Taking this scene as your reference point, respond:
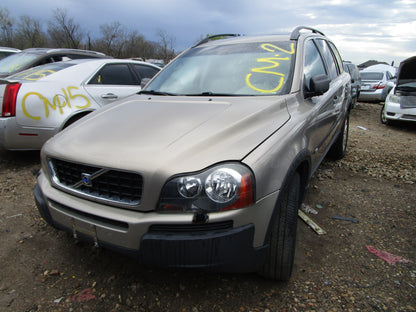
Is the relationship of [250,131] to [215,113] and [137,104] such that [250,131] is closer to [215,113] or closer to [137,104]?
[215,113]

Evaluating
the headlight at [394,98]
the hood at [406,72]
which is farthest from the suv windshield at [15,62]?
the hood at [406,72]

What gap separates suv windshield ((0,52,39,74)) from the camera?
5664 millimetres

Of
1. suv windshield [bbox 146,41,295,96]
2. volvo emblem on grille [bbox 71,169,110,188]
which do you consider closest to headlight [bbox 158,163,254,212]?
volvo emblem on grille [bbox 71,169,110,188]

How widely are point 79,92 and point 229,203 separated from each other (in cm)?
346

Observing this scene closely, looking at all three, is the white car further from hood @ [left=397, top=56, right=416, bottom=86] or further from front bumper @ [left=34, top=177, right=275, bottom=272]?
hood @ [left=397, top=56, right=416, bottom=86]

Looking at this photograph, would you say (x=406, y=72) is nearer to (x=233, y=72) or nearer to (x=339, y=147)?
(x=339, y=147)

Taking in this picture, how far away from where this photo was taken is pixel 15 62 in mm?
5906

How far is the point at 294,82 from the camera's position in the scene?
7.91ft

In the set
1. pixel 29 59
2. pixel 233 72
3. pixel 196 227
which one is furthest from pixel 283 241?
pixel 29 59

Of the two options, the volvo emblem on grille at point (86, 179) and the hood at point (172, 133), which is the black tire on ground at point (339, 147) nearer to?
the hood at point (172, 133)

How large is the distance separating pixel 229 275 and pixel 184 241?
0.81m

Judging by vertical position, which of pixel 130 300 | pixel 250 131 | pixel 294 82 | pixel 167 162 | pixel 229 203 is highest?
pixel 294 82

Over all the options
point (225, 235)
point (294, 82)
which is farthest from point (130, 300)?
point (294, 82)

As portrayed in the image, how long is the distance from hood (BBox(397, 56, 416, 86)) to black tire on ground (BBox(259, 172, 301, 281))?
830 cm
